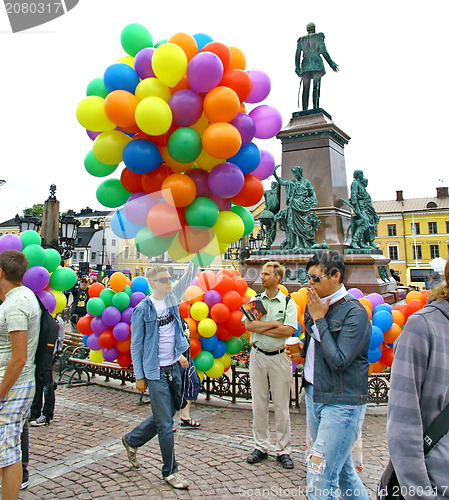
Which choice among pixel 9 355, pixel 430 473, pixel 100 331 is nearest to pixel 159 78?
pixel 9 355

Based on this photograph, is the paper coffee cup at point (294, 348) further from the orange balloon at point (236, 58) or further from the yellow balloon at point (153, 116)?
the orange balloon at point (236, 58)

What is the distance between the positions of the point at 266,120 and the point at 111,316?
12.0ft

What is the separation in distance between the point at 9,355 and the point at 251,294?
147 inches

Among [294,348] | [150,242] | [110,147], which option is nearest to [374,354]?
[294,348]

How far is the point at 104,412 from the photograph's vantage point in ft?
19.5

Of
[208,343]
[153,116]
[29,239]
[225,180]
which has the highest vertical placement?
[153,116]

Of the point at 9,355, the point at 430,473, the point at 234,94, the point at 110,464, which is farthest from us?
the point at 110,464

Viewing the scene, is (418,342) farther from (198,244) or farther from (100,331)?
(100,331)

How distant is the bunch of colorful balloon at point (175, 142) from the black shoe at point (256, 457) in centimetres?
206

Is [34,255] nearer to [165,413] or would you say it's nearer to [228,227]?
[165,413]

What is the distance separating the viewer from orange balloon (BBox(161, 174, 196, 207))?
125 inches

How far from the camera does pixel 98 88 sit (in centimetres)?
355

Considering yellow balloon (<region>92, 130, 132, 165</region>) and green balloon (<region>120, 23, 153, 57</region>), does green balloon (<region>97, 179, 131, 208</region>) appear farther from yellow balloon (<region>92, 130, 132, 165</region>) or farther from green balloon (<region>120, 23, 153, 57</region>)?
green balloon (<region>120, 23, 153, 57</region>)

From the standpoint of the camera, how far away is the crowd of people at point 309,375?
171cm
